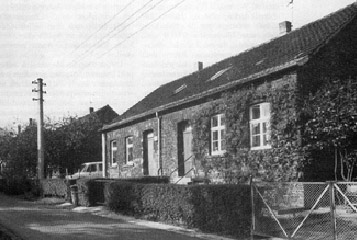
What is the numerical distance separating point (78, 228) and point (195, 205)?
3501mm

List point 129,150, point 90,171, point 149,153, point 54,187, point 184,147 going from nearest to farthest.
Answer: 1. point 184,147
2. point 149,153
3. point 54,187
4. point 129,150
5. point 90,171

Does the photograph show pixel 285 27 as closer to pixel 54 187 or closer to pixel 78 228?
pixel 78 228

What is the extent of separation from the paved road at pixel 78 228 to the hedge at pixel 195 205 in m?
0.66

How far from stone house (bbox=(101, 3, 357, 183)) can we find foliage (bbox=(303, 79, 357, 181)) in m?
0.39

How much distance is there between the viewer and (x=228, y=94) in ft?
56.4

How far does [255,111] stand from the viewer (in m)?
16.2

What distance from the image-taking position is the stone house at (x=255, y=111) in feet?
47.1

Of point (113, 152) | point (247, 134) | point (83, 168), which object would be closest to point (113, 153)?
point (113, 152)

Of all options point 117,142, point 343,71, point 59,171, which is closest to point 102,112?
point 59,171

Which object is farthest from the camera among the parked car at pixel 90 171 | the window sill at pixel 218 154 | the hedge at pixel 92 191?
the parked car at pixel 90 171

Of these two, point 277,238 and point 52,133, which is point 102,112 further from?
point 277,238

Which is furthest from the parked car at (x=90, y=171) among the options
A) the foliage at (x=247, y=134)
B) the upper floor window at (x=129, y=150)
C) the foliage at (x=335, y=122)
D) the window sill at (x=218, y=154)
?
the foliage at (x=335, y=122)

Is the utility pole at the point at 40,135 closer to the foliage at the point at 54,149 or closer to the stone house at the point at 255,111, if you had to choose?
the foliage at the point at 54,149

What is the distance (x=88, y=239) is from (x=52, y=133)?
924 inches
